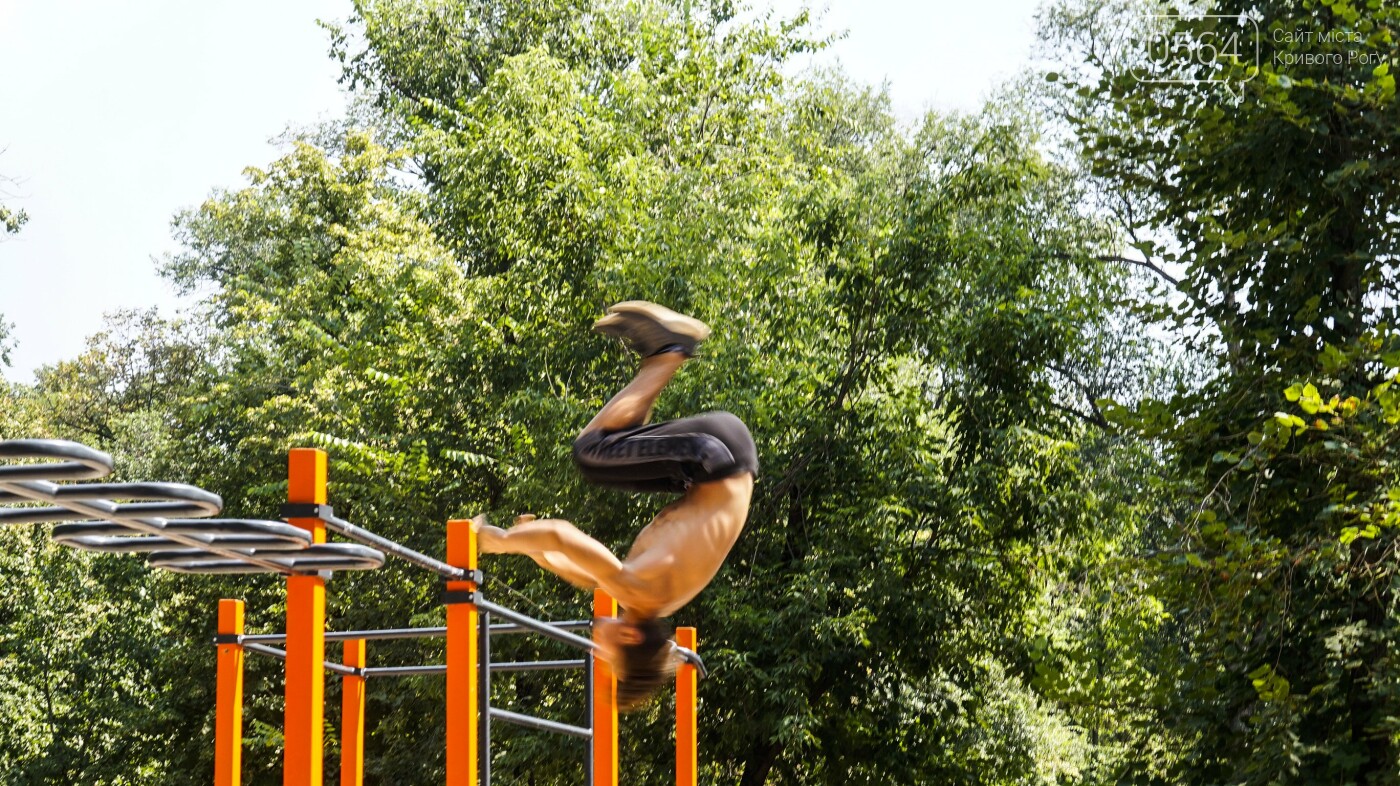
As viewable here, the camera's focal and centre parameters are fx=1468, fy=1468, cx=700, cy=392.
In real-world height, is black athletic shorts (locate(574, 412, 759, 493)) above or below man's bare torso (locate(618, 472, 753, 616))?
above

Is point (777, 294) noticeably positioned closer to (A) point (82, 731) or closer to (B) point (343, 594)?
(B) point (343, 594)

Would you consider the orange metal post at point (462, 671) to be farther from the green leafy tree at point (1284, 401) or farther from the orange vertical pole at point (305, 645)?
the green leafy tree at point (1284, 401)

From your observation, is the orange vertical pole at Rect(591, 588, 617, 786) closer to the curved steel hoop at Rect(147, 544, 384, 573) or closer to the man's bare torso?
the curved steel hoop at Rect(147, 544, 384, 573)

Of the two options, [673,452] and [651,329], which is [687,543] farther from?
[651,329]

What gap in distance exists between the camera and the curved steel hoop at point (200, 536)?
3715 mm

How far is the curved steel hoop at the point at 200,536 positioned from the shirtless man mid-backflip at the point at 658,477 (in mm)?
810

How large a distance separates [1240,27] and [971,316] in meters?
4.21

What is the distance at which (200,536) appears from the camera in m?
3.83

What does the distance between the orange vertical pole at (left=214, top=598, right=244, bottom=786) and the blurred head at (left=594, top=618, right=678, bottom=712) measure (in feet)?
12.5

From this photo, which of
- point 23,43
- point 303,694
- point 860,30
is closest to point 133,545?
point 303,694

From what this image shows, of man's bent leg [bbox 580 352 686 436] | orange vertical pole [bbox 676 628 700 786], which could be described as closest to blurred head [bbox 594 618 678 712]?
man's bent leg [bbox 580 352 686 436]

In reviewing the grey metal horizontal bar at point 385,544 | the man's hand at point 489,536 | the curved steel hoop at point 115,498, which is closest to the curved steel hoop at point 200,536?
the curved steel hoop at point 115,498

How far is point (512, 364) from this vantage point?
15.6 metres

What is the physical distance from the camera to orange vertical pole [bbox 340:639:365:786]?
788 centimetres
